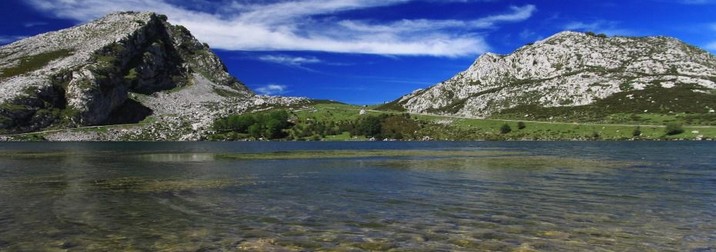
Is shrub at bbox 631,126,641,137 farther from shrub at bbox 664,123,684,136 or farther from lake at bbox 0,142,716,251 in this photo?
lake at bbox 0,142,716,251

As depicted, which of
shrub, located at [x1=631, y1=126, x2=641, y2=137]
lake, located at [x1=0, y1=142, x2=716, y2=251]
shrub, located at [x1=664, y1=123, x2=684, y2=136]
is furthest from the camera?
shrub, located at [x1=631, y1=126, x2=641, y2=137]

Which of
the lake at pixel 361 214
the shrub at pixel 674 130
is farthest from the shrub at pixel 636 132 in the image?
the lake at pixel 361 214

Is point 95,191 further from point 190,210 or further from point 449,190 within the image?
point 449,190

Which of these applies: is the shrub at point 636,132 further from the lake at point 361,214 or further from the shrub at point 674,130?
the lake at point 361,214

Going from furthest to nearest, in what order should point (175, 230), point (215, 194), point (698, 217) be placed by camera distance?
point (215, 194), point (698, 217), point (175, 230)

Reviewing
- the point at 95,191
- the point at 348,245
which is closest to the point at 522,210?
the point at 348,245

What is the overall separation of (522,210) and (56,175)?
41.2 m

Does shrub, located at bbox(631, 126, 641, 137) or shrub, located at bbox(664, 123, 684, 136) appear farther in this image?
shrub, located at bbox(631, 126, 641, 137)

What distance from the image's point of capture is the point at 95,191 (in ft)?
110

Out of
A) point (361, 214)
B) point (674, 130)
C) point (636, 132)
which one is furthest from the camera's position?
point (636, 132)

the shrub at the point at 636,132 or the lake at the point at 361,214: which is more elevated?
the shrub at the point at 636,132

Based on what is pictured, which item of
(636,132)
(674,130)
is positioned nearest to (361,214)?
(674,130)

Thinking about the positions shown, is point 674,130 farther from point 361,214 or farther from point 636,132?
point 361,214

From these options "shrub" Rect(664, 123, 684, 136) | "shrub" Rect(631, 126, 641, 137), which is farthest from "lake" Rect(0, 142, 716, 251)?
"shrub" Rect(631, 126, 641, 137)
